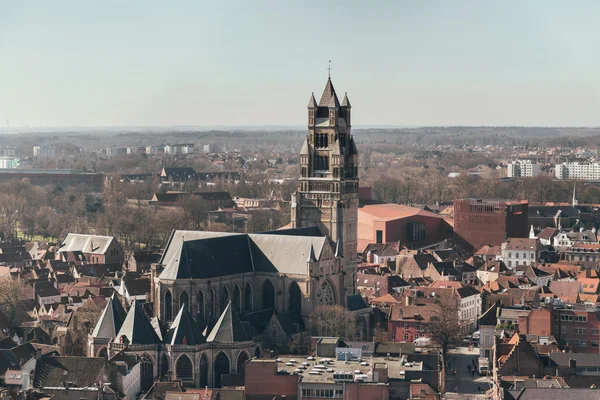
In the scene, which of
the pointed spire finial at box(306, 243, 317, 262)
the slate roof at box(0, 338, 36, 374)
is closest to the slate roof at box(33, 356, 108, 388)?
the slate roof at box(0, 338, 36, 374)

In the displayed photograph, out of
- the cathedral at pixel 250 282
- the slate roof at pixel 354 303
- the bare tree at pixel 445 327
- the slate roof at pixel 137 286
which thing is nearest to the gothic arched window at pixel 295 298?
the cathedral at pixel 250 282

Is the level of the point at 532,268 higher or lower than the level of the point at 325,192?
lower

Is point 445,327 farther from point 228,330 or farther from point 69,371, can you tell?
point 69,371

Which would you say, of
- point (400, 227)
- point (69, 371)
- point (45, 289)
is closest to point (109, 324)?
point (69, 371)

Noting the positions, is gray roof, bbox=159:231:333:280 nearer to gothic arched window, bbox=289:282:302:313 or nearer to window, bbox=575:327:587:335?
gothic arched window, bbox=289:282:302:313

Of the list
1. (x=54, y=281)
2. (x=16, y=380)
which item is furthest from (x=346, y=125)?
(x=16, y=380)

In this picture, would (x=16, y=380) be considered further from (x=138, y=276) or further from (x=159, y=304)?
(x=138, y=276)
